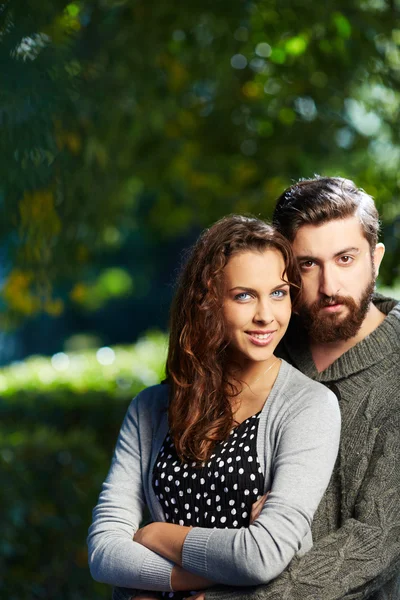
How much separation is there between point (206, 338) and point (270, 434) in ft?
1.01

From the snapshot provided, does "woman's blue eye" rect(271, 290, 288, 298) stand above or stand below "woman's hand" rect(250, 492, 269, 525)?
above

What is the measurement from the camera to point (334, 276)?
2.43m

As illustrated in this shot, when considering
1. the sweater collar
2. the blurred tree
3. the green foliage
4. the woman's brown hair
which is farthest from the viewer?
the green foliage

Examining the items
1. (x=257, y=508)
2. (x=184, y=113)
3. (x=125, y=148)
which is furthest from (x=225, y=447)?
(x=184, y=113)

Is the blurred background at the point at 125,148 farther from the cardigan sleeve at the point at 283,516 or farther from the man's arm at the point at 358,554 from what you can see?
the man's arm at the point at 358,554

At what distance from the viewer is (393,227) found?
5230mm

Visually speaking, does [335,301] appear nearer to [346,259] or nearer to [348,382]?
[346,259]

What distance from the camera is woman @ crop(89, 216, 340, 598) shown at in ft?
7.29

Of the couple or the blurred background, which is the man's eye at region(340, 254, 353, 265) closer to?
the couple

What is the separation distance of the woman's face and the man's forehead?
10cm

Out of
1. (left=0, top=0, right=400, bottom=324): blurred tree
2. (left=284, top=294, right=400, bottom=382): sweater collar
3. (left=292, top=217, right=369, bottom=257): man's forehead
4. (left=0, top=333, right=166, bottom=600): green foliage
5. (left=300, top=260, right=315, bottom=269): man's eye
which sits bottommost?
(left=0, top=333, right=166, bottom=600): green foliage

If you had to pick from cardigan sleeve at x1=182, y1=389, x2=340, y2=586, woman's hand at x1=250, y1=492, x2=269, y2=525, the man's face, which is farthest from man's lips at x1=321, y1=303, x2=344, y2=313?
woman's hand at x1=250, y1=492, x2=269, y2=525

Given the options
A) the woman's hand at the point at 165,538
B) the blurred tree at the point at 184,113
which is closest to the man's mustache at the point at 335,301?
the woman's hand at the point at 165,538

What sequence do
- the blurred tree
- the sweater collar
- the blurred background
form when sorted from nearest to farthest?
the sweater collar, the blurred tree, the blurred background
